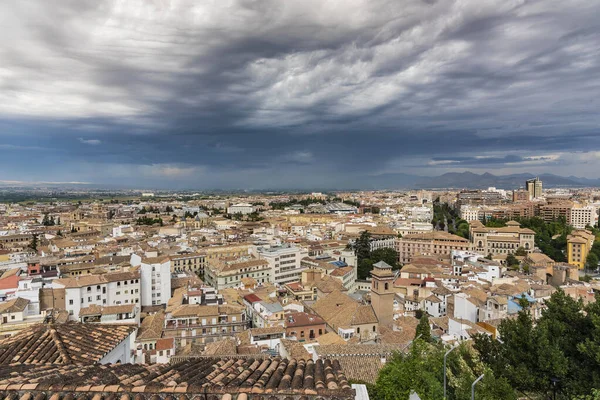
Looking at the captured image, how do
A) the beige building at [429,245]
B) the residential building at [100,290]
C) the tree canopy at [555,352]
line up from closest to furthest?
the tree canopy at [555,352] → the residential building at [100,290] → the beige building at [429,245]

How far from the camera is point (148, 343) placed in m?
19.3

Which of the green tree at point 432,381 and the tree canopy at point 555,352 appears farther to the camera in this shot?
the tree canopy at point 555,352

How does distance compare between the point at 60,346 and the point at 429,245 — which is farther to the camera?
the point at 429,245

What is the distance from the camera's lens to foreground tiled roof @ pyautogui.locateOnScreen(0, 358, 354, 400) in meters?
4.00

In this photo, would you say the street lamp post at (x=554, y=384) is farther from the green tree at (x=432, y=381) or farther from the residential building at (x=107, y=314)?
the residential building at (x=107, y=314)

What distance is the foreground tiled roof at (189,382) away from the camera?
400 centimetres

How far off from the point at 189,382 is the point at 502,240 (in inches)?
2156

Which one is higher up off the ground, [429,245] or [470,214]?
A: [470,214]

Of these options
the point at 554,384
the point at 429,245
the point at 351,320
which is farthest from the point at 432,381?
the point at 429,245

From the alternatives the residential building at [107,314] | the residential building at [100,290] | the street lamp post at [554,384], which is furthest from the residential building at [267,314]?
the street lamp post at [554,384]

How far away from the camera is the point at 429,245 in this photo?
2093 inches

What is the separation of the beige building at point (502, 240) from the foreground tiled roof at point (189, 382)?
52.3m

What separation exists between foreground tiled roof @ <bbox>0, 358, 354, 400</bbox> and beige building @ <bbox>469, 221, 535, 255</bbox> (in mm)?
52320

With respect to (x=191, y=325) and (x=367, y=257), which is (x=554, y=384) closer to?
(x=191, y=325)
